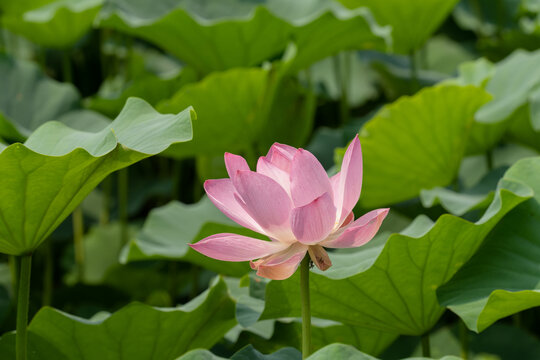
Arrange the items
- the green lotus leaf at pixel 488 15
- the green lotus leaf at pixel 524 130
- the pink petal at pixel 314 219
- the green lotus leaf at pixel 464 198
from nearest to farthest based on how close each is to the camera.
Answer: the pink petal at pixel 314 219 → the green lotus leaf at pixel 464 198 → the green lotus leaf at pixel 524 130 → the green lotus leaf at pixel 488 15

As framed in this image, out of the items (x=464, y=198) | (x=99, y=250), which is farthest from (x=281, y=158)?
(x=99, y=250)

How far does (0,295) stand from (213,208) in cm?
51

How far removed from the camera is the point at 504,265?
0.88 meters

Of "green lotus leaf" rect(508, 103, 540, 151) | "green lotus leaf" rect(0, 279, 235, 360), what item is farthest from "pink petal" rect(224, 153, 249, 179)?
"green lotus leaf" rect(508, 103, 540, 151)

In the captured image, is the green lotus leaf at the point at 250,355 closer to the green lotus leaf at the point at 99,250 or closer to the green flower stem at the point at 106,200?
the green lotus leaf at the point at 99,250

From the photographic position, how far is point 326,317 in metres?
0.89

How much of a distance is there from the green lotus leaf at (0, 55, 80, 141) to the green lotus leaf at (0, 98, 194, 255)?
2.60 feet

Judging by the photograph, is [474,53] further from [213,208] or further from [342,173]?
[342,173]

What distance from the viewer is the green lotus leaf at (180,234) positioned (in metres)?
1.21

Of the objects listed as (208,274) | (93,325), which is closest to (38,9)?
(208,274)

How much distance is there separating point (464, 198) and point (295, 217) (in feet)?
2.05

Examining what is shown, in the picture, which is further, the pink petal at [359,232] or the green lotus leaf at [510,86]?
the green lotus leaf at [510,86]

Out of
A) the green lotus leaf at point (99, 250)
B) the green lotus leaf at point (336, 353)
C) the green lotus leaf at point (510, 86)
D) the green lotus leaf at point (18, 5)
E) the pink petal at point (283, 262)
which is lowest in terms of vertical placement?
the green lotus leaf at point (99, 250)

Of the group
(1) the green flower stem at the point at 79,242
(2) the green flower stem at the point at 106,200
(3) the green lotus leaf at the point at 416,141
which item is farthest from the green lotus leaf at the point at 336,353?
(2) the green flower stem at the point at 106,200
